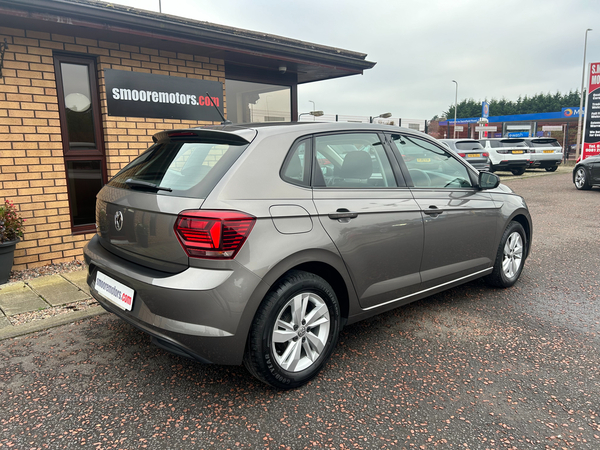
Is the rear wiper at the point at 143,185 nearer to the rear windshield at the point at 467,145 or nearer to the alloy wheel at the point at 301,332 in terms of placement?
the alloy wheel at the point at 301,332

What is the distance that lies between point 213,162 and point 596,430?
2583 mm

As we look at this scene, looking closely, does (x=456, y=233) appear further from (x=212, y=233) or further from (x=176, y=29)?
(x=176, y=29)

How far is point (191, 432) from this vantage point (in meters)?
2.44

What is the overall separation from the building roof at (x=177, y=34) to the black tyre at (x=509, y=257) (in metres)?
3.95

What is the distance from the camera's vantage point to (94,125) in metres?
5.85

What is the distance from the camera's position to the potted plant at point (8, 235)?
15.7 ft

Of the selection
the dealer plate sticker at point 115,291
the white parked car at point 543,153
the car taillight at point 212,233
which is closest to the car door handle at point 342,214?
the car taillight at point 212,233

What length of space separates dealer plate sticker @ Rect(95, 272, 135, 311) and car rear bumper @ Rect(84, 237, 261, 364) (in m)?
0.12

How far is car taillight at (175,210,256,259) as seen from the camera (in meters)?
2.45

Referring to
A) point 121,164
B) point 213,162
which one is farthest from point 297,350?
point 121,164

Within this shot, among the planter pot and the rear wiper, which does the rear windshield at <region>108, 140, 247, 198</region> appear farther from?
the planter pot

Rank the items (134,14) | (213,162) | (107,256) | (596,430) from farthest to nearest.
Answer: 1. (134,14)
2. (107,256)
3. (213,162)
4. (596,430)

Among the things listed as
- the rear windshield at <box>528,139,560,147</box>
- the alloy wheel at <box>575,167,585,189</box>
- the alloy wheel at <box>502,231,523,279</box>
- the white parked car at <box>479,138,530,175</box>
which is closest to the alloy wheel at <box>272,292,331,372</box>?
the alloy wheel at <box>502,231,523,279</box>

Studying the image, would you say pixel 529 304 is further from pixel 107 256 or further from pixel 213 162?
pixel 107 256
